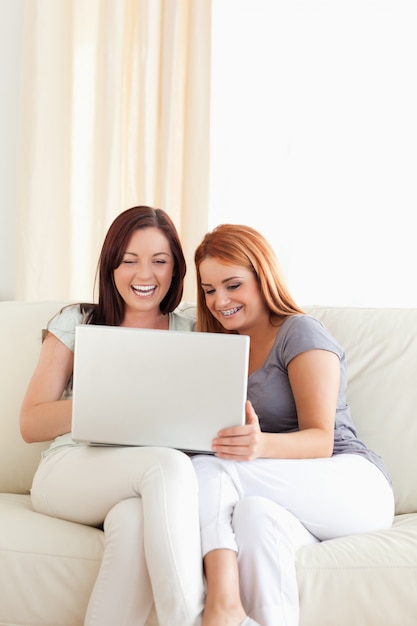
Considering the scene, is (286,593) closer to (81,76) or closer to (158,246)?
(158,246)

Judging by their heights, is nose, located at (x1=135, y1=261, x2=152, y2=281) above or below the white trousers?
above

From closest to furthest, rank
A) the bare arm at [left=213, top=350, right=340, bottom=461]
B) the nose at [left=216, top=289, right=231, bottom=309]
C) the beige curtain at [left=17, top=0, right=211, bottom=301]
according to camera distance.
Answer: the bare arm at [left=213, top=350, right=340, bottom=461] < the nose at [left=216, top=289, right=231, bottom=309] < the beige curtain at [left=17, top=0, right=211, bottom=301]

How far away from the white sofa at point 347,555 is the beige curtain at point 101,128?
0.90 metres

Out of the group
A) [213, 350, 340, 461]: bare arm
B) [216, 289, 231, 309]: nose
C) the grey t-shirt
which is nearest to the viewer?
[213, 350, 340, 461]: bare arm

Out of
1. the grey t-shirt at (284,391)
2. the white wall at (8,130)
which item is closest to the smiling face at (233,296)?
the grey t-shirt at (284,391)

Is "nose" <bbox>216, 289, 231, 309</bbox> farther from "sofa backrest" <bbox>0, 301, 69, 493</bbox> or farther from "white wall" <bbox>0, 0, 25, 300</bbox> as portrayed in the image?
"white wall" <bbox>0, 0, 25, 300</bbox>

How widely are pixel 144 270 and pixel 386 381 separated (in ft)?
2.23

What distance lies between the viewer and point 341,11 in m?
2.83

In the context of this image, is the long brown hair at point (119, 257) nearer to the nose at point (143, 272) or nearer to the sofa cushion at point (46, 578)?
the nose at point (143, 272)

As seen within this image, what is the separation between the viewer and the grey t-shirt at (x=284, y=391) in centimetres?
182

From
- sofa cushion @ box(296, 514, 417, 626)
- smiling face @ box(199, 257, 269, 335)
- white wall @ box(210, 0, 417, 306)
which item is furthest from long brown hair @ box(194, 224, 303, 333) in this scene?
white wall @ box(210, 0, 417, 306)

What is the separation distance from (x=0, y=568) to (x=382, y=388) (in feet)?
3.37

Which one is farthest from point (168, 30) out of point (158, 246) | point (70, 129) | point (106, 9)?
point (158, 246)

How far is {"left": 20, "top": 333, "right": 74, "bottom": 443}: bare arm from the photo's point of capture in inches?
72.6
